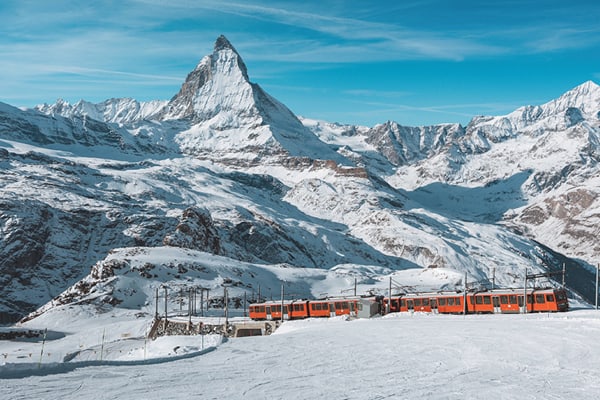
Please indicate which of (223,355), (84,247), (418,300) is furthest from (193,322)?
(84,247)

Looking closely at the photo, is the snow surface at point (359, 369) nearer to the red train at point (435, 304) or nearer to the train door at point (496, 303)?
the red train at point (435, 304)

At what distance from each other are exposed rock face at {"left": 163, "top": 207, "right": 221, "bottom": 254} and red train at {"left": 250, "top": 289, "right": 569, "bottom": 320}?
2959 inches

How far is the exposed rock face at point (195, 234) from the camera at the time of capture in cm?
15962

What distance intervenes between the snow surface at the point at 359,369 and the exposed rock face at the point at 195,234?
4451 inches

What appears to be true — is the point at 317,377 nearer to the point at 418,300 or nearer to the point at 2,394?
the point at 2,394

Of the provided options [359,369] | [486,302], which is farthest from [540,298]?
[359,369]

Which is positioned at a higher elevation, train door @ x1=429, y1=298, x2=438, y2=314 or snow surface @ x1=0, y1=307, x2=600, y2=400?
train door @ x1=429, y1=298, x2=438, y2=314

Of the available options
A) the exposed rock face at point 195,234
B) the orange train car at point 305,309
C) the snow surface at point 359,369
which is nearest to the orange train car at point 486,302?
the orange train car at point 305,309

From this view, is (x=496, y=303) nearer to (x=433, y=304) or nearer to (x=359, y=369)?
(x=433, y=304)

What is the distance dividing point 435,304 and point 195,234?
4059 inches

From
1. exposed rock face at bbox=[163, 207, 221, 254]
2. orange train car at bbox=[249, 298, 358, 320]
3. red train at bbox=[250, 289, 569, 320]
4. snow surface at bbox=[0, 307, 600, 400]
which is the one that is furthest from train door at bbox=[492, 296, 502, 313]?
exposed rock face at bbox=[163, 207, 221, 254]

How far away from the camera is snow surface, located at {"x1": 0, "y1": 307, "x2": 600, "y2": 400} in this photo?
75.2ft

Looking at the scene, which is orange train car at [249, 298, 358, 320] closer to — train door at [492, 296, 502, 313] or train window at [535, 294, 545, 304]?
train door at [492, 296, 502, 313]

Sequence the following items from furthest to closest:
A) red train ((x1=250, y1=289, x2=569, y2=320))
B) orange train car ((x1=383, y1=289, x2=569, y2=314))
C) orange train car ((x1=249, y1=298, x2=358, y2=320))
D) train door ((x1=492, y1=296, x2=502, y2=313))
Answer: orange train car ((x1=249, y1=298, x2=358, y2=320)), train door ((x1=492, y1=296, x2=502, y2=313)), red train ((x1=250, y1=289, x2=569, y2=320)), orange train car ((x1=383, y1=289, x2=569, y2=314))
